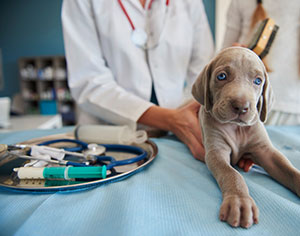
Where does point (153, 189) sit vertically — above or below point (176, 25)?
below

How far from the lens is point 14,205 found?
33 cm

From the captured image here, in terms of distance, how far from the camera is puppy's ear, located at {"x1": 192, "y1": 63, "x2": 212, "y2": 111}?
0.45 metres

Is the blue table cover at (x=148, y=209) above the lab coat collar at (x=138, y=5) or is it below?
below

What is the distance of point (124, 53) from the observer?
2.78 feet

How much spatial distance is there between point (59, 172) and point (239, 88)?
13.1 inches

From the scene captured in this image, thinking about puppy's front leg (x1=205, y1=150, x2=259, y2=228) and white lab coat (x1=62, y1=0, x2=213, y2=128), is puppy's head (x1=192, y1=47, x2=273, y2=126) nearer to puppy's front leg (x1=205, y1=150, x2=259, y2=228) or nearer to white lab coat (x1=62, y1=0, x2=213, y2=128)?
puppy's front leg (x1=205, y1=150, x2=259, y2=228)

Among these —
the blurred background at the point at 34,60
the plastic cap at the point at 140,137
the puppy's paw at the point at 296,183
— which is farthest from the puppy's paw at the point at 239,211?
the blurred background at the point at 34,60

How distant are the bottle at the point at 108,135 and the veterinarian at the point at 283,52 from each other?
1.53 ft

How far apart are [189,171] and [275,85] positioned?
542mm

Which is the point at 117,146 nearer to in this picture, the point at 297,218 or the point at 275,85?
the point at 297,218

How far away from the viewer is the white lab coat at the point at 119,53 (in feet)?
2.67

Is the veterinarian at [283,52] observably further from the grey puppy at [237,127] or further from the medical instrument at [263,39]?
the grey puppy at [237,127]

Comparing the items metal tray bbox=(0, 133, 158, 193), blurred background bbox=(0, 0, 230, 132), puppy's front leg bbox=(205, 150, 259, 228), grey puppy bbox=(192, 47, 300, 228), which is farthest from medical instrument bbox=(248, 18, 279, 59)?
blurred background bbox=(0, 0, 230, 132)

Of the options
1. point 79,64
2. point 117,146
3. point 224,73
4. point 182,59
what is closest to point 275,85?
point 182,59
